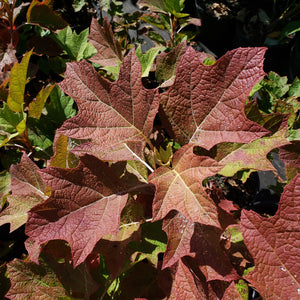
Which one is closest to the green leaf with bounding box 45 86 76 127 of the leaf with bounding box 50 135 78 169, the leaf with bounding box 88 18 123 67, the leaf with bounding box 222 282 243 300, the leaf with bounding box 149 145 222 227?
the leaf with bounding box 88 18 123 67

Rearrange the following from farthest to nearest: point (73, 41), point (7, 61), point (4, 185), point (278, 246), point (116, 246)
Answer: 1. point (73, 41)
2. point (7, 61)
3. point (4, 185)
4. point (116, 246)
5. point (278, 246)

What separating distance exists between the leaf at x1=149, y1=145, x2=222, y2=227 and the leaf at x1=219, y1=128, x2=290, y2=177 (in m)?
0.16

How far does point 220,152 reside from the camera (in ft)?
2.58

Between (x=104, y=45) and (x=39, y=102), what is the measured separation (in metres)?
0.33

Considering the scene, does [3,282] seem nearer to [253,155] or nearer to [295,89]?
[253,155]

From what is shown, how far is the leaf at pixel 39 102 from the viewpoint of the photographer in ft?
3.11

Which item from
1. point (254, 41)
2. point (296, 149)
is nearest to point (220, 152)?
point (296, 149)

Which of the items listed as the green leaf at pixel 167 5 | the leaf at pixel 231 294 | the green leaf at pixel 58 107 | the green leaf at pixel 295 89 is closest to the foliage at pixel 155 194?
the leaf at pixel 231 294

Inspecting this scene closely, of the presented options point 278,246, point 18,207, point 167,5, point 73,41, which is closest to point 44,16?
point 73,41

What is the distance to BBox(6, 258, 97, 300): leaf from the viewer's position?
745mm

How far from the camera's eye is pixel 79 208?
653 millimetres

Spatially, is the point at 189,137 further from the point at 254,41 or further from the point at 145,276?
the point at 254,41

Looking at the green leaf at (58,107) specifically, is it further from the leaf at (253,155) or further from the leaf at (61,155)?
the leaf at (253,155)

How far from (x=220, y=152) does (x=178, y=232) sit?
26 cm
